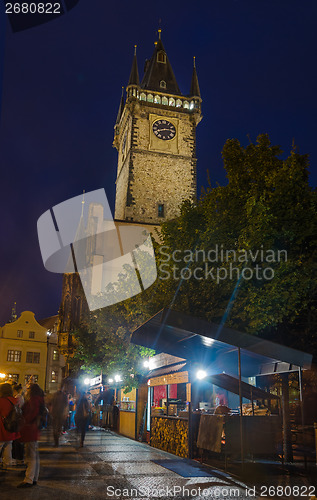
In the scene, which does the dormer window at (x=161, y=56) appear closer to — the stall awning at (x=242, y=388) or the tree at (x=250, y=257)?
the tree at (x=250, y=257)

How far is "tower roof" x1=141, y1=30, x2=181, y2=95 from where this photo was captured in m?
50.2

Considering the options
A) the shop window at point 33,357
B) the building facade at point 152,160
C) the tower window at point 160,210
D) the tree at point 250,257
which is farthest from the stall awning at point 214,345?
the shop window at point 33,357

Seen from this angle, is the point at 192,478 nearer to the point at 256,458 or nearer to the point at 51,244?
the point at 256,458

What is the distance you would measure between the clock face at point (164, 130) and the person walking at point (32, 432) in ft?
135

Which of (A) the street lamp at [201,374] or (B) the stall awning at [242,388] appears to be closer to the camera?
(B) the stall awning at [242,388]

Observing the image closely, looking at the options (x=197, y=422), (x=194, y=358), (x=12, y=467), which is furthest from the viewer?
(x=194, y=358)

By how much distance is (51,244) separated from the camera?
5703 cm

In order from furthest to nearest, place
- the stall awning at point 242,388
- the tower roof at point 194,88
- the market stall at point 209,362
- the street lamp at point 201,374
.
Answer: the tower roof at point 194,88
the street lamp at point 201,374
the stall awning at point 242,388
the market stall at point 209,362

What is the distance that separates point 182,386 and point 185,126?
35.6 meters

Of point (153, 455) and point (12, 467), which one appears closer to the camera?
point (12, 467)

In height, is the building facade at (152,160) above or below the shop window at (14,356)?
above

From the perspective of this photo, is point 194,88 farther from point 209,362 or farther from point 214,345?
point 214,345

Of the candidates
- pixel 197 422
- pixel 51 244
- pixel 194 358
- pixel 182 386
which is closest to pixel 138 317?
pixel 182 386

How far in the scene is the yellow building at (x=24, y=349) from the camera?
5657 cm
